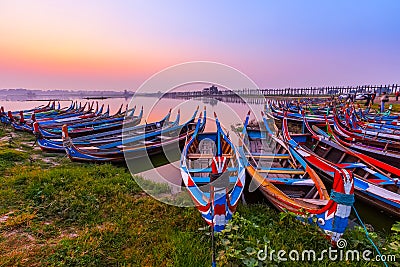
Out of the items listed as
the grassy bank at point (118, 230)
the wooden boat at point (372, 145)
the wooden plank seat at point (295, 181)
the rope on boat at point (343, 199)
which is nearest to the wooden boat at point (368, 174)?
the wooden plank seat at point (295, 181)

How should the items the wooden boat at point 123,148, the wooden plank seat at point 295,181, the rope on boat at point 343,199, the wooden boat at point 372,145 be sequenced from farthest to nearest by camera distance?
the wooden boat at point 123,148
the wooden boat at point 372,145
the wooden plank seat at point 295,181
the rope on boat at point 343,199

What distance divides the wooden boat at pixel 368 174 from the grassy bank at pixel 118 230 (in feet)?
2.53

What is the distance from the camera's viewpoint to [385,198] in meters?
3.55

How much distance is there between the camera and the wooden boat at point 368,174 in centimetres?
370

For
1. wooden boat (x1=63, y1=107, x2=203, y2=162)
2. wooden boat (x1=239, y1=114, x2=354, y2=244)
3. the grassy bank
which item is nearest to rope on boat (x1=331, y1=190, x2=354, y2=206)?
wooden boat (x1=239, y1=114, x2=354, y2=244)

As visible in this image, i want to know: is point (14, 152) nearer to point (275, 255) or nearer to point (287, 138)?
point (275, 255)

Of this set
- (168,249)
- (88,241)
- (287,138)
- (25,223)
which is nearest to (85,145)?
(25,223)

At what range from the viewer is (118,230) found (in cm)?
318

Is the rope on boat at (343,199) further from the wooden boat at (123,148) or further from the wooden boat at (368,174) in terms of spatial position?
the wooden boat at (123,148)

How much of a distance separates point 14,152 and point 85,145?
1.91 meters

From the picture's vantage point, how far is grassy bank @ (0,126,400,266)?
2553mm

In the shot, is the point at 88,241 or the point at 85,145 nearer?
the point at 88,241

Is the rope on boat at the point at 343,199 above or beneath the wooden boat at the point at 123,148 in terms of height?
above

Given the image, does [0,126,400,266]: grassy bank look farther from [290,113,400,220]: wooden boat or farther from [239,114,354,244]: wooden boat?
[290,113,400,220]: wooden boat
